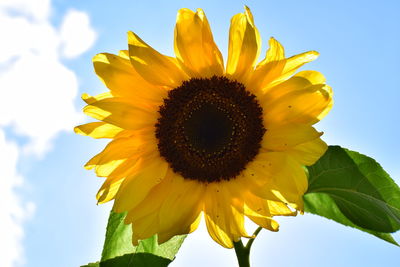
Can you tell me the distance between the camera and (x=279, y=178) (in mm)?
2273

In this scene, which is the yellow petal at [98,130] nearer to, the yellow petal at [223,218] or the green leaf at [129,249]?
the green leaf at [129,249]

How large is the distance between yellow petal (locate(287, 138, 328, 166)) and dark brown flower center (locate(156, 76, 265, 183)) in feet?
0.86

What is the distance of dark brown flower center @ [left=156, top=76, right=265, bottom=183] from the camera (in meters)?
2.52

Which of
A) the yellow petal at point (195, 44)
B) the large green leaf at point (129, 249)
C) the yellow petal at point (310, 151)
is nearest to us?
the yellow petal at point (310, 151)

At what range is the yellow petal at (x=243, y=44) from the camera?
88.8 inches

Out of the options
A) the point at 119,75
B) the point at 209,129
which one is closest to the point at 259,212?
the point at 209,129

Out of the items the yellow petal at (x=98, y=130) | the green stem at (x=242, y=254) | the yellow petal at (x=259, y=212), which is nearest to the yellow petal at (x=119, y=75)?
the yellow petal at (x=98, y=130)

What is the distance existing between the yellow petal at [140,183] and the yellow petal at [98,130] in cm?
19

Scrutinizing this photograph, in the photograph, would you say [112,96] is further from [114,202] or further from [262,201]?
[262,201]

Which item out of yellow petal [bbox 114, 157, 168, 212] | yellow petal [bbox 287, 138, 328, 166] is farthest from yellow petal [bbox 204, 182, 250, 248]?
yellow petal [bbox 287, 138, 328, 166]

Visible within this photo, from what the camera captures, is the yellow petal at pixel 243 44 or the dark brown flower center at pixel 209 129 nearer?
the yellow petal at pixel 243 44

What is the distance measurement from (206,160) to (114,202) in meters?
0.54

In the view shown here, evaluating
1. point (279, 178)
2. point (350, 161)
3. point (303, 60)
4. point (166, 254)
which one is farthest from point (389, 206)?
point (166, 254)

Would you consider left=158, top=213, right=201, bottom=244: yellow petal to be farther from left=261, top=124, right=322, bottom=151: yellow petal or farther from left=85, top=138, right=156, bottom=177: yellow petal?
left=261, top=124, right=322, bottom=151: yellow petal
